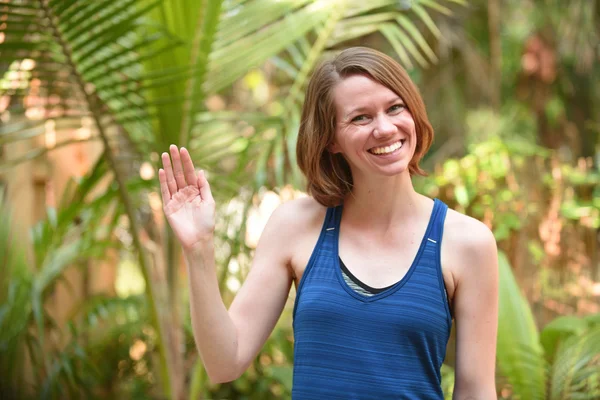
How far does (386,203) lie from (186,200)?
0.44 metres

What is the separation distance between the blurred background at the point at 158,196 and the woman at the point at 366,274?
38.3 inches

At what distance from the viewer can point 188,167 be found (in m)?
1.57

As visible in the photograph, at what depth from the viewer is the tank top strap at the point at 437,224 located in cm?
157

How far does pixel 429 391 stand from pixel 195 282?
0.53 meters

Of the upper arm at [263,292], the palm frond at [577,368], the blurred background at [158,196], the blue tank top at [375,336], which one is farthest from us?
the palm frond at [577,368]

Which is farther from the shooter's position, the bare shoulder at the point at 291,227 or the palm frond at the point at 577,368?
the palm frond at the point at 577,368

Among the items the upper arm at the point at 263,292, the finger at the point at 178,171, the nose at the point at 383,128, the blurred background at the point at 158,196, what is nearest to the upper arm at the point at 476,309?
the nose at the point at 383,128

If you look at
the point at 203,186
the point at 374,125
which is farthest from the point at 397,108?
the point at 203,186

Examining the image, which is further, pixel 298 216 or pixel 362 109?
pixel 298 216

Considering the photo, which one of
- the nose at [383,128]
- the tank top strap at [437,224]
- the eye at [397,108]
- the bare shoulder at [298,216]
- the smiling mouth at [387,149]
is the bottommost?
the tank top strap at [437,224]

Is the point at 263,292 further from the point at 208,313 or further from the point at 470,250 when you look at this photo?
the point at 470,250

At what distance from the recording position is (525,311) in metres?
3.08

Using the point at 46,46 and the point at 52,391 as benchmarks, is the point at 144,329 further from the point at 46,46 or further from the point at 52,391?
the point at 46,46

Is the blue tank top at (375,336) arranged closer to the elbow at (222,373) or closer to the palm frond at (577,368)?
the elbow at (222,373)
